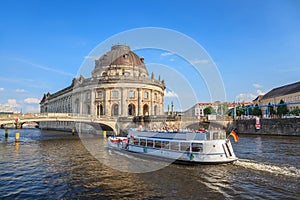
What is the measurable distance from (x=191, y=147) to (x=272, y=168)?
6643 mm

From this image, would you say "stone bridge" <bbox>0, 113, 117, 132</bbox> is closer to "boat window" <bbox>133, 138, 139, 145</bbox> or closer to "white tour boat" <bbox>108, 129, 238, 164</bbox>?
"boat window" <bbox>133, 138, 139, 145</bbox>

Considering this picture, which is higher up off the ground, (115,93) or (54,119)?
(115,93)

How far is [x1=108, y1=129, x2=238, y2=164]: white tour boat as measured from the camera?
811 inches

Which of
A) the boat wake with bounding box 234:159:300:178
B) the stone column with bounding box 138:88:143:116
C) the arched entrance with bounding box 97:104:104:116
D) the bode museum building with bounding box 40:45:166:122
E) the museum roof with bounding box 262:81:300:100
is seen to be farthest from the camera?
the museum roof with bounding box 262:81:300:100

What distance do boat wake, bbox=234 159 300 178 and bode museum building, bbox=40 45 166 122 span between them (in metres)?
51.4

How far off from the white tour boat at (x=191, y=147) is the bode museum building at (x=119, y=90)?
4433 centimetres

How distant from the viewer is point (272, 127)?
183 feet

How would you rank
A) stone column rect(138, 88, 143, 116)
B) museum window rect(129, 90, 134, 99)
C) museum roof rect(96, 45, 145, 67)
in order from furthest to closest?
museum roof rect(96, 45, 145, 67) → museum window rect(129, 90, 134, 99) → stone column rect(138, 88, 143, 116)

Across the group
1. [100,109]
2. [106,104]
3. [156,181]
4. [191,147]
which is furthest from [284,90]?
[156,181]

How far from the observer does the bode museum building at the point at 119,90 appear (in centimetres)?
7325

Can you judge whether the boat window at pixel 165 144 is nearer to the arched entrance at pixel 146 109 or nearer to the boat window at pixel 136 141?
the boat window at pixel 136 141

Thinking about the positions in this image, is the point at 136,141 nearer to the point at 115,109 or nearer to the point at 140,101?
the point at 140,101

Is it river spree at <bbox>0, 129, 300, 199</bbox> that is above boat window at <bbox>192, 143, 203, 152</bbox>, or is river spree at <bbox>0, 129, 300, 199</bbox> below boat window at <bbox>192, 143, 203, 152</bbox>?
below

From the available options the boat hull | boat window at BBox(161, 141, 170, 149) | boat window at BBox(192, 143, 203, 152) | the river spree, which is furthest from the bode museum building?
boat window at BBox(192, 143, 203, 152)
